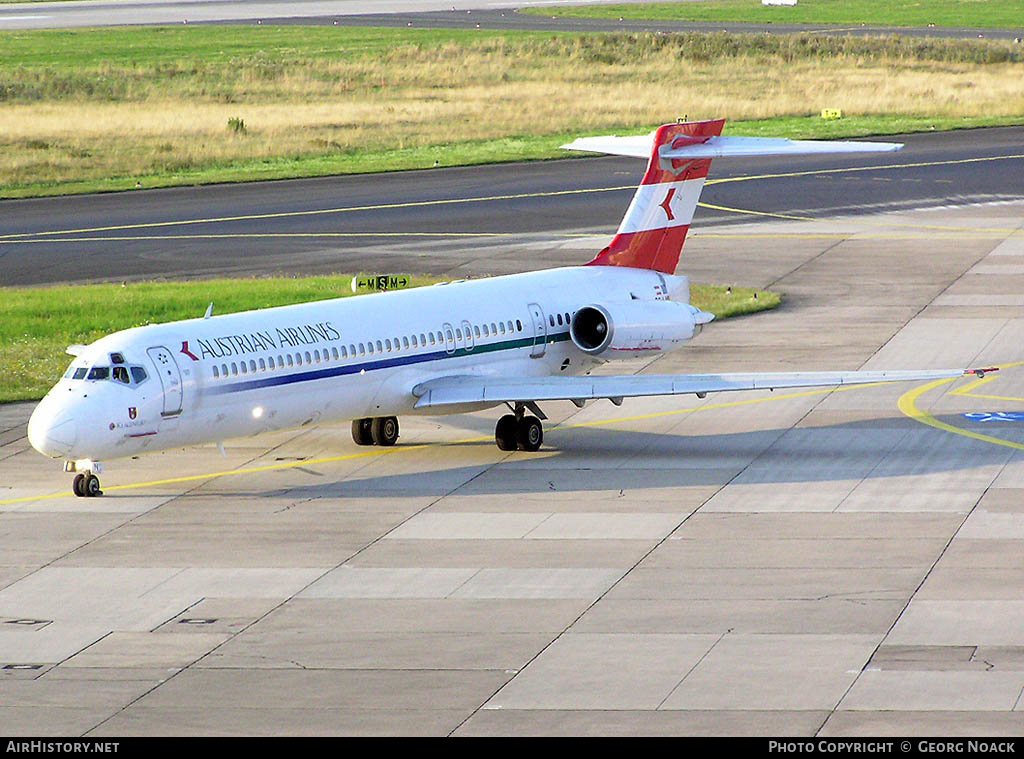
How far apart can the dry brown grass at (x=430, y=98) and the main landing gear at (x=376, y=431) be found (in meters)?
44.6

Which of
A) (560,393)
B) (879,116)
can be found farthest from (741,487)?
(879,116)

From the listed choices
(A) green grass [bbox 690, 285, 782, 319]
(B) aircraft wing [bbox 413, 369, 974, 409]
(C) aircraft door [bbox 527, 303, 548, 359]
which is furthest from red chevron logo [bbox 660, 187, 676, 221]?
(A) green grass [bbox 690, 285, 782, 319]

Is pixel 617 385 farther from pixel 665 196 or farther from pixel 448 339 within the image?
pixel 665 196

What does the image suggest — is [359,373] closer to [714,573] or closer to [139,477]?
[139,477]

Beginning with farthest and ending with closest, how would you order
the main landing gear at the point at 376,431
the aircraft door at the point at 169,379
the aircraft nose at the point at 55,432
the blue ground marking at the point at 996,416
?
the blue ground marking at the point at 996,416 < the main landing gear at the point at 376,431 < the aircraft door at the point at 169,379 < the aircraft nose at the point at 55,432

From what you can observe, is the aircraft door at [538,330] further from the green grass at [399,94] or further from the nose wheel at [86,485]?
the green grass at [399,94]

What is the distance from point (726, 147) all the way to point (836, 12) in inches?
4850

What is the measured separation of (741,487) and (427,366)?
6316mm

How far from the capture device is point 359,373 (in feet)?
104

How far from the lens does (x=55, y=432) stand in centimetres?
2862

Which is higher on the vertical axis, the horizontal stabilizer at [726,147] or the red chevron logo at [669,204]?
the horizontal stabilizer at [726,147]

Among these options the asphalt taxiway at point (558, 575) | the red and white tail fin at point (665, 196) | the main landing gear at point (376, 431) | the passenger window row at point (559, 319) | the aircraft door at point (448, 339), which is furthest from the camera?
the red and white tail fin at point (665, 196)

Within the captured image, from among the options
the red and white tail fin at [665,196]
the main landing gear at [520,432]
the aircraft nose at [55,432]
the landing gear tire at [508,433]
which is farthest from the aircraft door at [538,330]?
the aircraft nose at [55,432]

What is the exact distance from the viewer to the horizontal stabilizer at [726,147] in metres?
34.3
